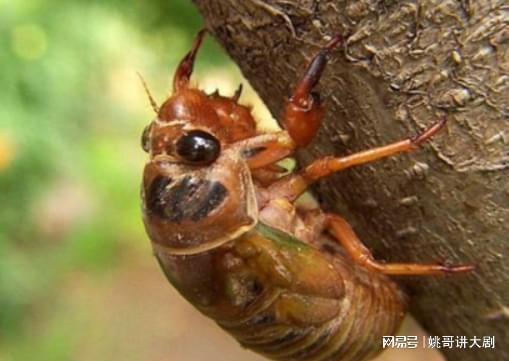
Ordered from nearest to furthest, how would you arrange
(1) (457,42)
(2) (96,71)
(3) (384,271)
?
(1) (457,42)
(3) (384,271)
(2) (96,71)

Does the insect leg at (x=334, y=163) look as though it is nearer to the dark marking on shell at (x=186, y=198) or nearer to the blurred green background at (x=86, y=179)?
the dark marking on shell at (x=186, y=198)

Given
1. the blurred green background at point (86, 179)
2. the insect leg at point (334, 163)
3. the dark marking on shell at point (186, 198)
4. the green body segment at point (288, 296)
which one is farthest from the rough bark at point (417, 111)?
the blurred green background at point (86, 179)

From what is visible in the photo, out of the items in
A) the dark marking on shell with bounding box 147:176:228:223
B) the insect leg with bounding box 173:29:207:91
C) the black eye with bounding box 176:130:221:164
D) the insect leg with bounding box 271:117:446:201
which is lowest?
the insect leg with bounding box 271:117:446:201

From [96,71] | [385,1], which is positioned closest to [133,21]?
[96,71]

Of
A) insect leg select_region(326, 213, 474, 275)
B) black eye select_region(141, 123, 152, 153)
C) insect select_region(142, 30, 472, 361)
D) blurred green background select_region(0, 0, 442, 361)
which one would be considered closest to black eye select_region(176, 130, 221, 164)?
insect select_region(142, 30, 472, 361)

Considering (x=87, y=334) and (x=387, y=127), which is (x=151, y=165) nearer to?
(x=387, y=127)

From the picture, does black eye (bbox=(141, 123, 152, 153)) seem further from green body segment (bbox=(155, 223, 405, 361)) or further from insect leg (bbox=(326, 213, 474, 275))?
insect leg (bbox=(326, 213, 474, 275))

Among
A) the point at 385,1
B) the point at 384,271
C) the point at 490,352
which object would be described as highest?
the point at 385,1
